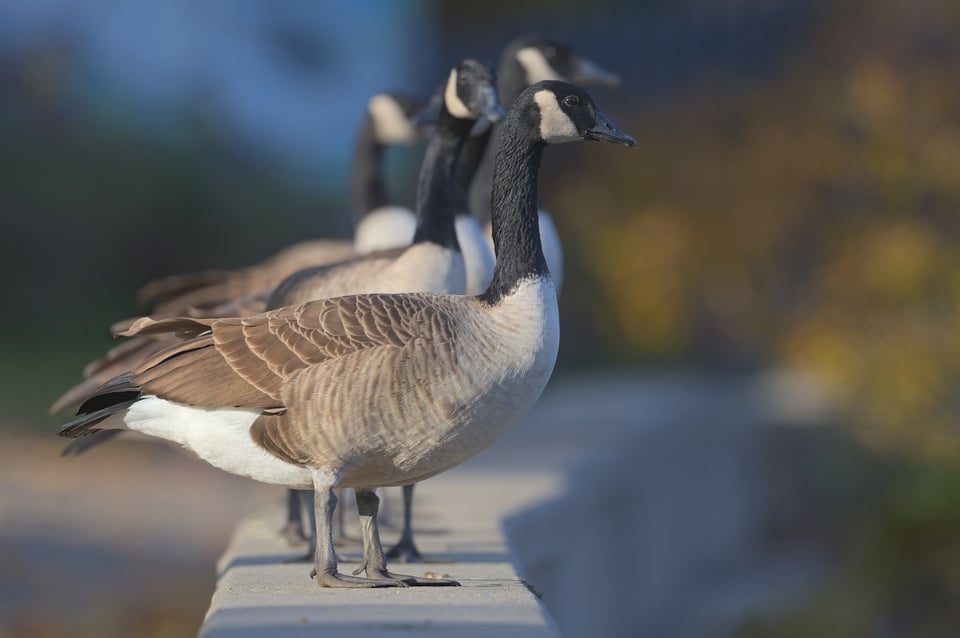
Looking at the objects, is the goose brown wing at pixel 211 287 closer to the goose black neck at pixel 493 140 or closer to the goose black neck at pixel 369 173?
the goose black neck at pixel 369 173

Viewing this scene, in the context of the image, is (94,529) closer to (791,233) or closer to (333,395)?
(333,395)

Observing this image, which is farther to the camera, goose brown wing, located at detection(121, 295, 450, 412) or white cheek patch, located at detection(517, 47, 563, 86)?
white cheek patch, located at detection(517, 47, 563, 86)

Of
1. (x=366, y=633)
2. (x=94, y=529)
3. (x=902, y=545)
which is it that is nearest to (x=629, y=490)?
(x=902, y=545)

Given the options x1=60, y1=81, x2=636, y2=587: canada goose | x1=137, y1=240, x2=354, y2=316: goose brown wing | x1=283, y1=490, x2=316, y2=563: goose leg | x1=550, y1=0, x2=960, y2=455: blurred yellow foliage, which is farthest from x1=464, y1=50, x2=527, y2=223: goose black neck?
x1=550, y1=0, x2=960, y2=455: blurred yellow foliage

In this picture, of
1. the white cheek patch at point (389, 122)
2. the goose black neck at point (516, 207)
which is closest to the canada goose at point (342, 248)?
the white cheek patch at point (389, 122)

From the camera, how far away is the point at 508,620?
16.8ft

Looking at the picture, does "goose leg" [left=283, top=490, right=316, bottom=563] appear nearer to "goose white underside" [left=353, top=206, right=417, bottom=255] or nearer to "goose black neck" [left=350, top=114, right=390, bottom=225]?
"goose white underside" [left=353, top=206, right=417, bottom=255]

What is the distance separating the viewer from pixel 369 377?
18.3 ft

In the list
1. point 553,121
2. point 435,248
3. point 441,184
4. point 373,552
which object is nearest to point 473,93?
point 441,184

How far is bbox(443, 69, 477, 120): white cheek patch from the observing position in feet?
24.2

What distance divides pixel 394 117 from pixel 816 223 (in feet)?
Answer: 24.4

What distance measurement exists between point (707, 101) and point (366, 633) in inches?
536

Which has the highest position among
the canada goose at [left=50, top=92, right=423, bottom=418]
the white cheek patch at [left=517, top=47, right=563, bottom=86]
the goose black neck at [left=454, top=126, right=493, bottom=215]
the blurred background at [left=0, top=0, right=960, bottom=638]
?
the white cheek patch at [left=517, top=47, right=563, bottom=86]

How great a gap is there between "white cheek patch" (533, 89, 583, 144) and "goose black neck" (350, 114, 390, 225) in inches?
143
